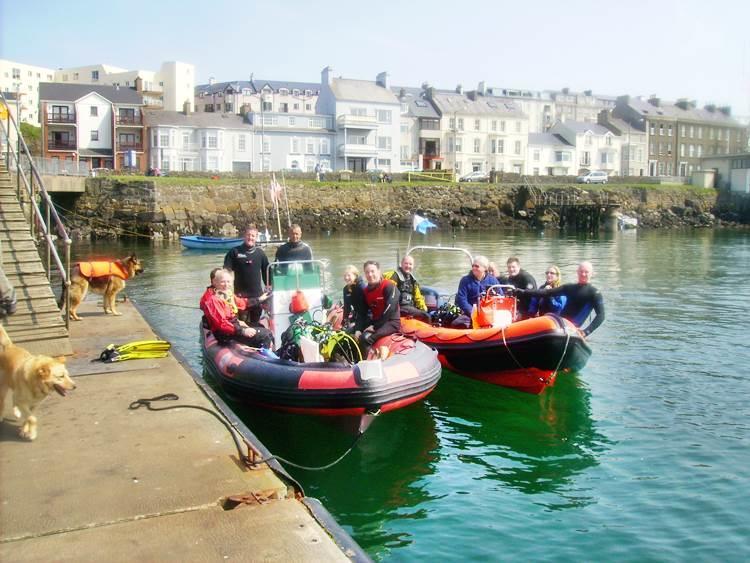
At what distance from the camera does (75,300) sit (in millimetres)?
13094

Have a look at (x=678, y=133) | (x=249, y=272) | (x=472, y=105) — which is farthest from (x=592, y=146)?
(x=249, y=272)

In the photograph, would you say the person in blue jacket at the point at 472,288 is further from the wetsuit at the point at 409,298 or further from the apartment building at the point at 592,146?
the apartment building at the point at 592,146

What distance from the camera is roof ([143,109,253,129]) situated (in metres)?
67.1

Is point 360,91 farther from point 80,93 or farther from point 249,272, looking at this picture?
point 249,272

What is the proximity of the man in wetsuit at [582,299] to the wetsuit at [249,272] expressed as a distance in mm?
4511

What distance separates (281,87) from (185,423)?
3757 inches

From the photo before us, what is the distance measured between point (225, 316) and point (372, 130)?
67427 millimetres

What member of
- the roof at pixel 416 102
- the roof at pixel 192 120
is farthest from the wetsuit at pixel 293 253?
the roof at pixel 416 102

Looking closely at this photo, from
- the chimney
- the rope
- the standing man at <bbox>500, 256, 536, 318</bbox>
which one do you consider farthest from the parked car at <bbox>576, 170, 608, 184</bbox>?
the rope

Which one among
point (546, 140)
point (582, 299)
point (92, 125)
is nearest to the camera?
point (582, 299)

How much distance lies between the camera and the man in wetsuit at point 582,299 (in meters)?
11.4

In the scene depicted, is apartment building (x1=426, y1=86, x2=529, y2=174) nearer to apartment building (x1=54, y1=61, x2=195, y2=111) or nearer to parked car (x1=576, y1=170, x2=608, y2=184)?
parked car (x1=576, y1=170, x2=608, y2=184)

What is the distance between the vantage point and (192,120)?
6800 centimetres

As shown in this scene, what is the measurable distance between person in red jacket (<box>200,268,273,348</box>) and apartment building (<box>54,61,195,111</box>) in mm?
65823
